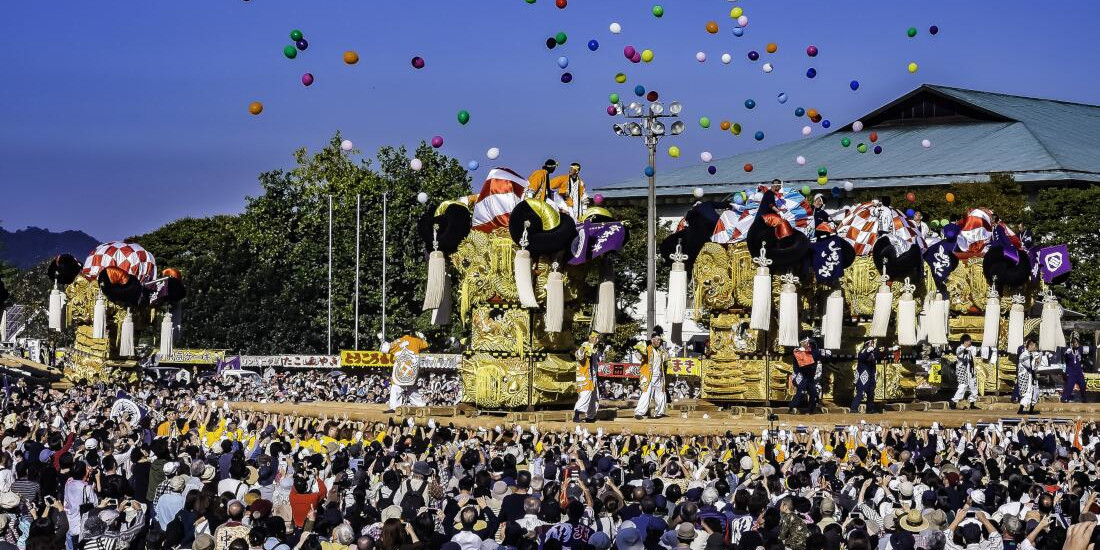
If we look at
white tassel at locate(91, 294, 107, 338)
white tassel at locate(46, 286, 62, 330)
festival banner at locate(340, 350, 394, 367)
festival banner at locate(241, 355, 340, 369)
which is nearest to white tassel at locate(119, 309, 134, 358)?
white tassel at locate(91, 294, 107, 338)

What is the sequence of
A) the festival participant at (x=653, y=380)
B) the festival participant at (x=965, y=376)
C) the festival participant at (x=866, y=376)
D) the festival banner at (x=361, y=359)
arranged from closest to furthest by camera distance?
the festival participant at (x=653, y=380)
the festival participant at (x=866, y=376)
the festival participant at (x=965, y=376)
the festival banner at (x=361, y=359)

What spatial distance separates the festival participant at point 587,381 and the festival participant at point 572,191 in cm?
293

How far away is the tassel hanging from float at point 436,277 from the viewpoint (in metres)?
26.9

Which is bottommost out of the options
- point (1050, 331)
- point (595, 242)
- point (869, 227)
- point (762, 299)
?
point (1050, 331)

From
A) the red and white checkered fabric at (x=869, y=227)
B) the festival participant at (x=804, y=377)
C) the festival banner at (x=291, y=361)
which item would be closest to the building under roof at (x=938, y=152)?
the festival banner at (x=291, y=361)

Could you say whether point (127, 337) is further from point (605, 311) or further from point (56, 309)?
point (605, 311)

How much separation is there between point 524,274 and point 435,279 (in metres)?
1.97

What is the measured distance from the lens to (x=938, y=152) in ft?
234

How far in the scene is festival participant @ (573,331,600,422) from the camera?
25.4 m

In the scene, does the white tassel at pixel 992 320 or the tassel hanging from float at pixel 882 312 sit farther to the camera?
the white tassel at pixel 992 320

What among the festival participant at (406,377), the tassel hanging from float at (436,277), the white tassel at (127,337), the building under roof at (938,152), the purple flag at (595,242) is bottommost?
the festival participant at (406,377)

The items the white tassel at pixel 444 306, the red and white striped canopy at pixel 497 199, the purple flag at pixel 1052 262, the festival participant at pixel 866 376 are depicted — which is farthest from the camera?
the purple flag at pixel 1052 262

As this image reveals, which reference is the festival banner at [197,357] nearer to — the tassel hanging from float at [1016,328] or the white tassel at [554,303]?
the white tassel at [554,303]

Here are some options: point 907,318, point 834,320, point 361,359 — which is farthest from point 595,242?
point 361,359
